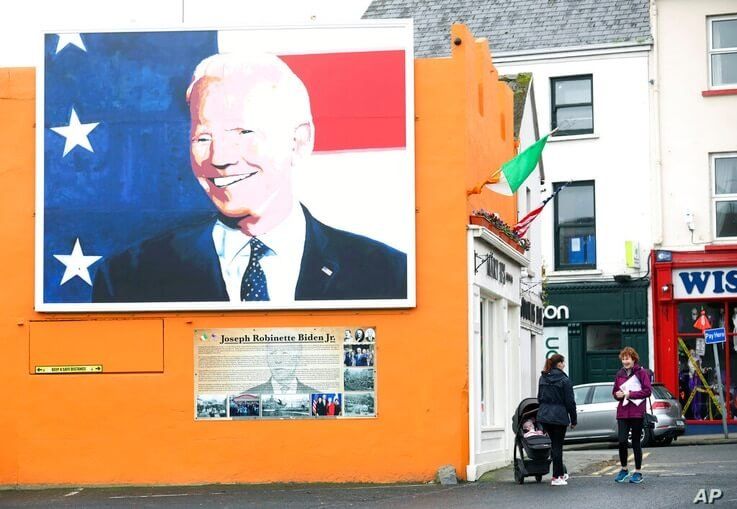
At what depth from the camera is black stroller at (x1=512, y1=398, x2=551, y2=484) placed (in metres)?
19.7

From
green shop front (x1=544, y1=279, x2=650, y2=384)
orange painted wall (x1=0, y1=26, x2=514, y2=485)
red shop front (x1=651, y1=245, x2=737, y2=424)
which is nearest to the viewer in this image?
orange painted wall (x1=0, y1=26, x2=514, y2=485)

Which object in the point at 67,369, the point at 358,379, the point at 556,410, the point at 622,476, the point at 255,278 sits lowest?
the point at 622,476

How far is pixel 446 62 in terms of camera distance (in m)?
20.9

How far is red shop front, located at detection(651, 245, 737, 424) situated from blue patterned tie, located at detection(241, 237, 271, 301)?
1934 centimetres

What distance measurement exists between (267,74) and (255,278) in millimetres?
3006

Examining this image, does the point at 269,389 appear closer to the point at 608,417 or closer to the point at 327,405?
the point at 327,405

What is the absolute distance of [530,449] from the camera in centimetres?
1961

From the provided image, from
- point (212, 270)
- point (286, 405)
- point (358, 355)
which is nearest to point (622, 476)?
point (358, 355)

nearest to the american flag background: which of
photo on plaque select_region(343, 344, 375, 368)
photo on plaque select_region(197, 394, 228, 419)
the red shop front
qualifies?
photo on plaque select_region(343, 344, 375, 368)

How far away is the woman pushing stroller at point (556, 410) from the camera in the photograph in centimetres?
1945

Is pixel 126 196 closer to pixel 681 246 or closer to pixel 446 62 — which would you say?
pixel 446 62

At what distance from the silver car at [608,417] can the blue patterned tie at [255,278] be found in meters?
12.9

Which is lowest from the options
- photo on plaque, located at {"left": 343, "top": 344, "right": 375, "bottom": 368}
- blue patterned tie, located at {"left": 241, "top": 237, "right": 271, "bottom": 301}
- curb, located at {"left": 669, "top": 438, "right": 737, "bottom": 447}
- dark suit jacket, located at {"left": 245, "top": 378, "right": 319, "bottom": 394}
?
curb, located at {"left": 669, "top": 438, "right": 737, "bottom": 447}

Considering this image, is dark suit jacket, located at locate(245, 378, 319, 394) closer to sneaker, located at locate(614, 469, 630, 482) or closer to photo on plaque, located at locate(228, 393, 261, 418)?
photo on plaque, located at locate(228, 393, 261, 418)
